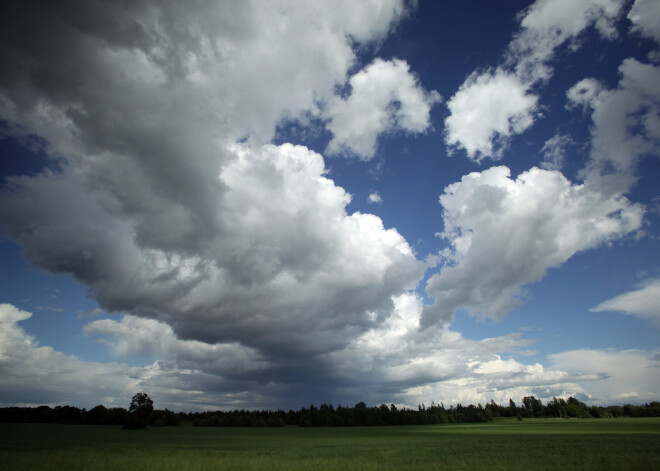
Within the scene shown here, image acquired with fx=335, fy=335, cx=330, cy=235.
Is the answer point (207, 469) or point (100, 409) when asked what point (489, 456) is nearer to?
point (207, 469)

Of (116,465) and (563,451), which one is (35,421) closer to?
(116,465)

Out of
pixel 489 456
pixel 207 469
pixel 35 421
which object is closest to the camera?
pixel 207 469

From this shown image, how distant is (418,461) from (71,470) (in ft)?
102

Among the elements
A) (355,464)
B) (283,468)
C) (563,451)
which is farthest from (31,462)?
(563,451)

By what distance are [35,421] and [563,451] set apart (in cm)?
18880

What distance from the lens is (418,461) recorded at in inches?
1332

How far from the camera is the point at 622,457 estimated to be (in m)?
32.7

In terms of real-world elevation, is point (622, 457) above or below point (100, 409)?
below

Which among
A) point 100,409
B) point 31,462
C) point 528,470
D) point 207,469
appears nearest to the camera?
point 528,470

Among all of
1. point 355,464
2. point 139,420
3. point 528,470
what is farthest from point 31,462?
point 139,420

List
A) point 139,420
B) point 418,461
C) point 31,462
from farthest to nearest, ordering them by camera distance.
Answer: point 139,420 → point 418,461 → point 31,462

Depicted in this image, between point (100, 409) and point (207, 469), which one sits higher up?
point (100, 409)

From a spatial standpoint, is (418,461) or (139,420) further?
(139,420)

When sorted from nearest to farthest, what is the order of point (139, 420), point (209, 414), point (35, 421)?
point (139, 420) < point (35, 421) < point (209, 414)
